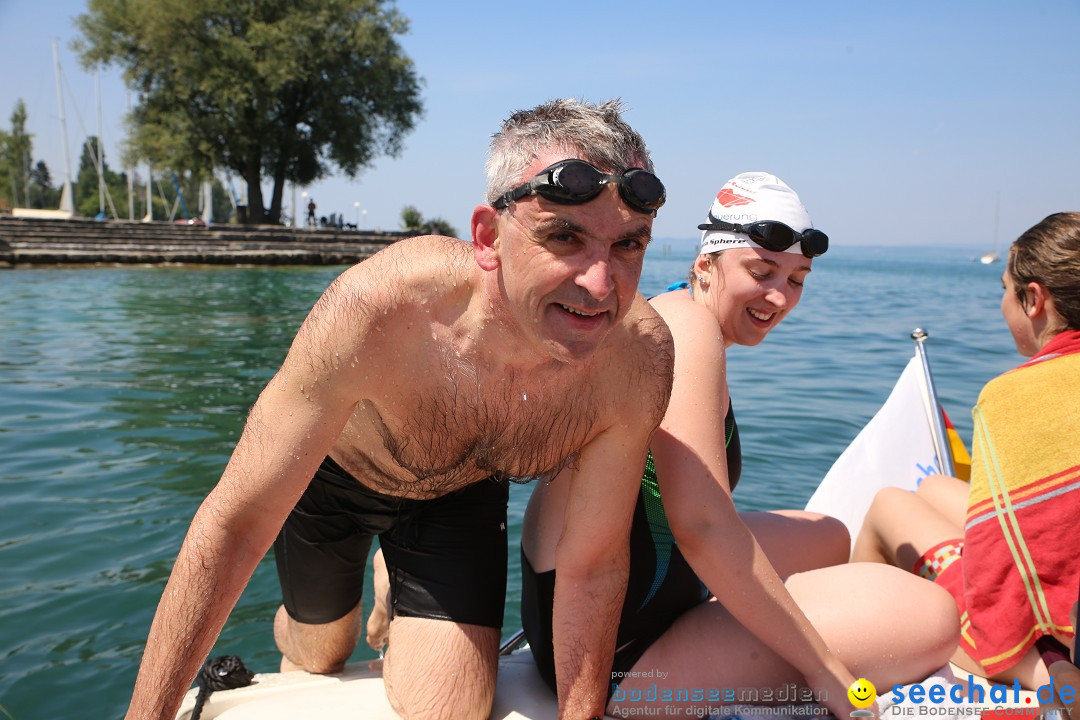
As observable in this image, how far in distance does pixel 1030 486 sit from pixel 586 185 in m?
1.50

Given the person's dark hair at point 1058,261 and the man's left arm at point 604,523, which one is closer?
the man's left arm at point 604,523

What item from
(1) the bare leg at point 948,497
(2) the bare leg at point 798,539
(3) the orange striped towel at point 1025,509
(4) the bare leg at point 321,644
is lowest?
(4) the bare leg at point 321,644

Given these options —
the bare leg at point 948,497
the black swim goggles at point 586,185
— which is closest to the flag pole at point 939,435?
the bare leg at point 948,497

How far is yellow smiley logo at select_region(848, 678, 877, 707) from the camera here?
2.18 m

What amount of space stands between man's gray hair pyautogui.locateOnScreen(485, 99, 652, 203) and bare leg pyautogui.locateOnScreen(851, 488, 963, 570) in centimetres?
185

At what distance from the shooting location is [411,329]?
2230 millimetres

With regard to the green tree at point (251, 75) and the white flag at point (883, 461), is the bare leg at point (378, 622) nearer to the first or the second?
the white flag at point (883, 461)

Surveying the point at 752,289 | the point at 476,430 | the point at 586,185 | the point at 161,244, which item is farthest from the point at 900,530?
the point at 161,244

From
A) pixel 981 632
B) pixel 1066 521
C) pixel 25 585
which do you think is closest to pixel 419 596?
pixel 981 632

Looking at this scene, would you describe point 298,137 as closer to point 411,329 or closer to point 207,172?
point 207,172

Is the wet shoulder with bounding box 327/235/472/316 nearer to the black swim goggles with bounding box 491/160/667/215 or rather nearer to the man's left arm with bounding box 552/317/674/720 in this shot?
the black swim goggles with bounding box 491/160/667/215

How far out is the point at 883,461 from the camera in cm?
447

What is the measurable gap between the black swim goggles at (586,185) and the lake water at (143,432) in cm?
300

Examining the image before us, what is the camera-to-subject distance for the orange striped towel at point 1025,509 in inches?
87.4
